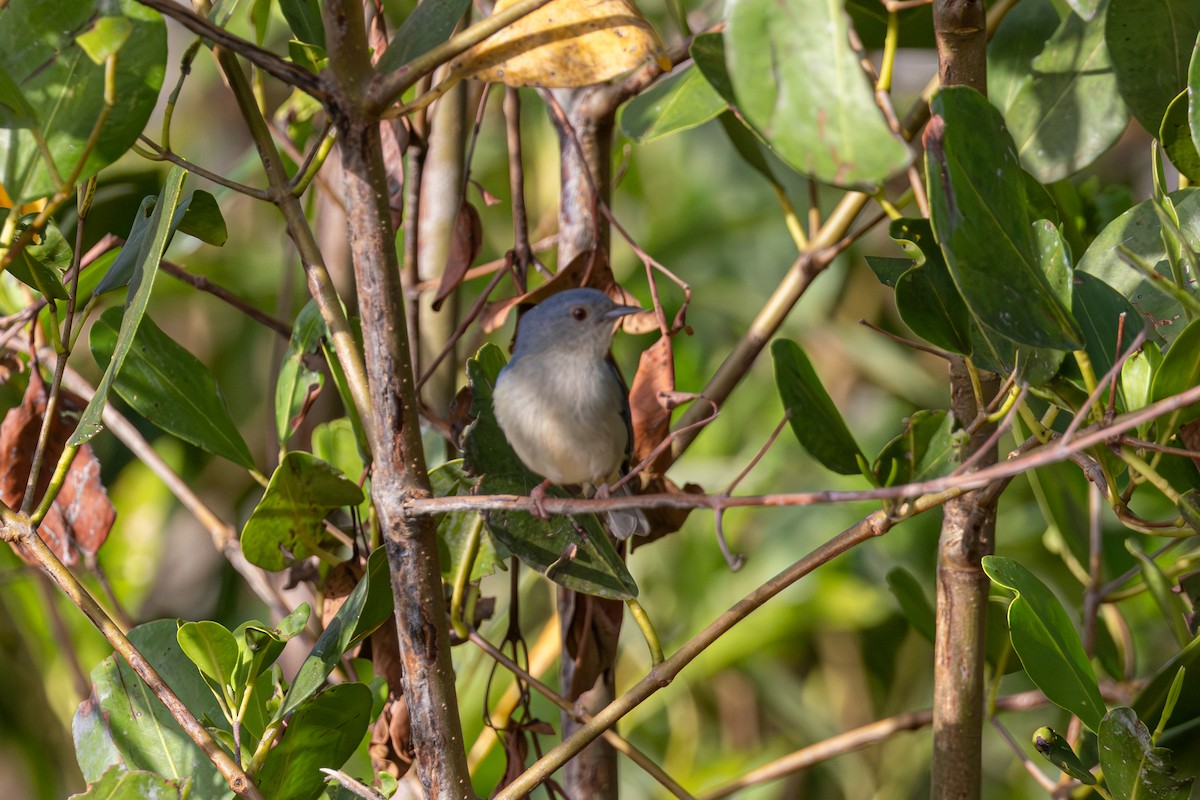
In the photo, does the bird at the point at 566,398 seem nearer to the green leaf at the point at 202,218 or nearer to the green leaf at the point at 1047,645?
the green leaf at the point at 202,218

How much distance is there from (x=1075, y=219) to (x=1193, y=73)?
0.75 metres

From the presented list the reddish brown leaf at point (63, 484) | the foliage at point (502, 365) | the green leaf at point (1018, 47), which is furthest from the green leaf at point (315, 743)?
the green leaf at point (1018, 47)

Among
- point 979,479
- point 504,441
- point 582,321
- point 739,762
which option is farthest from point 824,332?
point 979,479

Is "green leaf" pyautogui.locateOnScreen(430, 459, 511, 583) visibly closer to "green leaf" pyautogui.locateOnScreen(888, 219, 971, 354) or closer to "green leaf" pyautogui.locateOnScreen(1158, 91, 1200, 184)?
"green leaf" pyautogui.locateOnScreen(888, 219, 971, 354)

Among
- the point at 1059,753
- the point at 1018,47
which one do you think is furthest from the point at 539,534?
the point at 1018,47

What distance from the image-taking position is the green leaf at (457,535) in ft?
5.21

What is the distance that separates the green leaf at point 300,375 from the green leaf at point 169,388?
8cm

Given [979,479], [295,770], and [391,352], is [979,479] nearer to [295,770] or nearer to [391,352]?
[391,352]

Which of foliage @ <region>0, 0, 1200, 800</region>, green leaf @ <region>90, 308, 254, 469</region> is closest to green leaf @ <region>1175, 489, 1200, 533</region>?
foliage @ <region>0, 0, 1200, 800</region>

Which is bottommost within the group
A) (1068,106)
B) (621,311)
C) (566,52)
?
(621,311)

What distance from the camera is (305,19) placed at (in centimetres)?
144

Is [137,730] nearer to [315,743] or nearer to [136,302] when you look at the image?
[315,743]

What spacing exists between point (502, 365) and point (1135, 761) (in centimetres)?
97

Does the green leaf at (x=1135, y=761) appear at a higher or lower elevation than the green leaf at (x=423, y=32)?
lower
